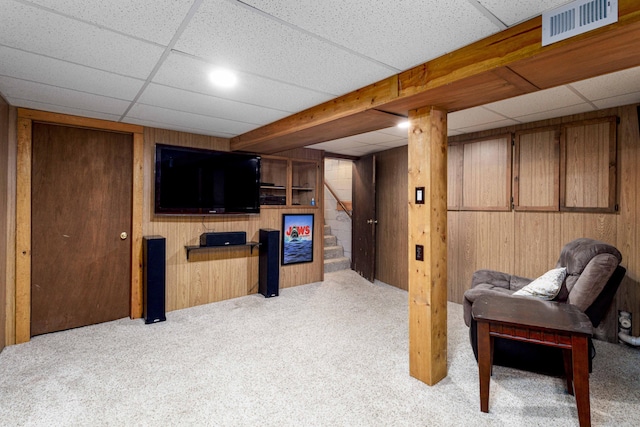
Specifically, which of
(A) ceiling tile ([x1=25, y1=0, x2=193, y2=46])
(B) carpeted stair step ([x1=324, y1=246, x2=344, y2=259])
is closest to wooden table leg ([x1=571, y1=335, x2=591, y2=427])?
(A) ceiling tile ([x1=25, y1=0, x2=193, y2=46])

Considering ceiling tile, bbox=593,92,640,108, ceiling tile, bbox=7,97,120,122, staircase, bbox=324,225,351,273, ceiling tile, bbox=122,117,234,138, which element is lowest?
staircase, bbox=324,225,351,273

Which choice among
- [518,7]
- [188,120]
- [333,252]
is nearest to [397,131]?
[188,120]

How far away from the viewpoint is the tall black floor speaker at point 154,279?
359cm

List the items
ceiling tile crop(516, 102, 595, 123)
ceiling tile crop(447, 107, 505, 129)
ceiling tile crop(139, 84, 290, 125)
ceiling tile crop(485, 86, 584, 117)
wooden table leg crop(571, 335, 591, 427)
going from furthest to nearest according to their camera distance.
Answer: ceiling tile crop(447, 107, 505, 129), ceiling tile crop(516, 102, 595, 123), ceiling tile crop(485, 86, 584, 117), ceiling tile crop(139, 84, 290, 125), wooden table leg crop(571, 335, 591, 427)

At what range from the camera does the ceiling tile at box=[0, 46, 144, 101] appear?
6.59ft

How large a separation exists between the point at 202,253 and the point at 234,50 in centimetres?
308

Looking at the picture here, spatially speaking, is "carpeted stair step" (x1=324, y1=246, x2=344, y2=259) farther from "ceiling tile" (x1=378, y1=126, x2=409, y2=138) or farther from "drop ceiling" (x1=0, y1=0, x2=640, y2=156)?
"drop ceiling" (x1=0, y1=0, x2=640, y2=156)

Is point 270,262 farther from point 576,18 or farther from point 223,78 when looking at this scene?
point 576,18

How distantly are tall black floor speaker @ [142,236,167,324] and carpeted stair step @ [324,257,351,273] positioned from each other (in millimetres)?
3150

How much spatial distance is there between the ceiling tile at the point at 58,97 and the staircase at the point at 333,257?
168 inches

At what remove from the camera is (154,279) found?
3.62m

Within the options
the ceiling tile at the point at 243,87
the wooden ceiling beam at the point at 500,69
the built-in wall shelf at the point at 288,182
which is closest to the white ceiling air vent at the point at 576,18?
the wooden ceiling beam at the point at 500,69

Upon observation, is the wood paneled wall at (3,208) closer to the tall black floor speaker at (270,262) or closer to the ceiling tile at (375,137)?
the tall black floor speaker at (270,262)

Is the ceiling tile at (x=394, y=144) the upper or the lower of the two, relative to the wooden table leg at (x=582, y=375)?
upper
